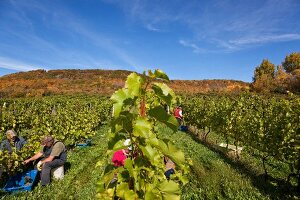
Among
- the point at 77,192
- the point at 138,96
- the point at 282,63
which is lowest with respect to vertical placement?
the point at 77,192

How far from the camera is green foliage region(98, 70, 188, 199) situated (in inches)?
85.7

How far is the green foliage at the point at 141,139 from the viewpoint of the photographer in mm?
Result: 2178

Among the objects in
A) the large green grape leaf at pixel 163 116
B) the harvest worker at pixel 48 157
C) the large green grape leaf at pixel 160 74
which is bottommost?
the harvest worker at pixel 48 157

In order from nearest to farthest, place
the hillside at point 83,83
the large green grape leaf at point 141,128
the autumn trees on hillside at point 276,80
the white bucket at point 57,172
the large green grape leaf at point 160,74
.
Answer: the large green grape leaf at point 160,74, the large green grape leaf at point 141,128, the white bucket at point 57,172, the autumn trees on hillside at point 276,80, the hillside at point 83,83

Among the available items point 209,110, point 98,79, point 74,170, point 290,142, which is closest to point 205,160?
point 290,142

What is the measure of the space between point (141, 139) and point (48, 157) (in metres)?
5.98

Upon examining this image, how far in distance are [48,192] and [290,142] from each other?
5.96 meters

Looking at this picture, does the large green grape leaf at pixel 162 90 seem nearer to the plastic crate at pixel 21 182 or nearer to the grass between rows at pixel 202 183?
the grass between rows at pixel 202 183

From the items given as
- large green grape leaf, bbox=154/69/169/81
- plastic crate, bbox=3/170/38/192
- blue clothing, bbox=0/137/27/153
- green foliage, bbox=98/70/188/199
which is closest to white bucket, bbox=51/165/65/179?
plastic crate, bbox=3/170/38/192

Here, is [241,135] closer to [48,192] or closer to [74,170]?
[74,170]

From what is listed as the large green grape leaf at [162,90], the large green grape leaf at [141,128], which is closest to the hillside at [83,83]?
the large green grape leaf at [141,128]

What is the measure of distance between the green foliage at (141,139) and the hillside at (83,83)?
48841 millimetres

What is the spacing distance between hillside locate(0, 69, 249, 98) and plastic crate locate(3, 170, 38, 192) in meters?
43.4

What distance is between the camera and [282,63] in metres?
75.8
